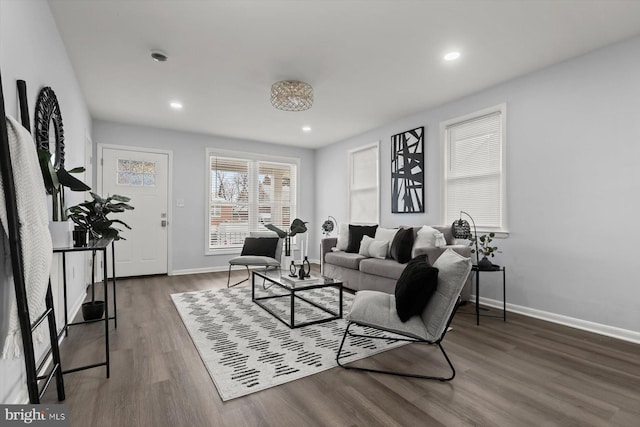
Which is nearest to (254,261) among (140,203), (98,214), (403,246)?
(403,246)

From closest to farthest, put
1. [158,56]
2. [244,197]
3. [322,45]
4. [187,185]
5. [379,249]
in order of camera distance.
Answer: [322,45] → [158,56] → [379,249] → [187,185] → [244,197]

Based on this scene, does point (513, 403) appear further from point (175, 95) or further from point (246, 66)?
point (175, 95)

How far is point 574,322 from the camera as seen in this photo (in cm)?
312

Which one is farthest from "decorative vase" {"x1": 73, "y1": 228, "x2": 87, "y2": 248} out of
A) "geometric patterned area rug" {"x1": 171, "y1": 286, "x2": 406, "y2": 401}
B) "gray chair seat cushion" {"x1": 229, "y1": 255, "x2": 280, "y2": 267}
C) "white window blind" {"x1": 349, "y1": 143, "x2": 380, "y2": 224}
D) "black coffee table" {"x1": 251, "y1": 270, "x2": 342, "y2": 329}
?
"white window blind" {"x1": 349, "y1": 143, "x2": 380, "y2": 224}

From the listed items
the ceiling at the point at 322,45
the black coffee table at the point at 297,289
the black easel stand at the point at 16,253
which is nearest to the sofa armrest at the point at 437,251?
the black coffee table at the point at 297,289

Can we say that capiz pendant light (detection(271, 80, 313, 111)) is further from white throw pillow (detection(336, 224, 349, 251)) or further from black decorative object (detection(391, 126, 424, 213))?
white throw pillow (detection(336, 224, 349, 251))

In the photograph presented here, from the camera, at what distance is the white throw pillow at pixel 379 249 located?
4.27m

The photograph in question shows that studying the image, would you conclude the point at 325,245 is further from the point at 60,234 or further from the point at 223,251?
the point at 60,234

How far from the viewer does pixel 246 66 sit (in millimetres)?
3344

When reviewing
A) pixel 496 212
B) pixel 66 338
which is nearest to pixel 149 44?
pixel 66 338

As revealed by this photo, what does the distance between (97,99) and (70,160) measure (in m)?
1.38

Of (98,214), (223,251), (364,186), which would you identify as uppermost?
(364,186)

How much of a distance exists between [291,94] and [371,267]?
227 cm

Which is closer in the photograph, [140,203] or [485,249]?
[485,249]
